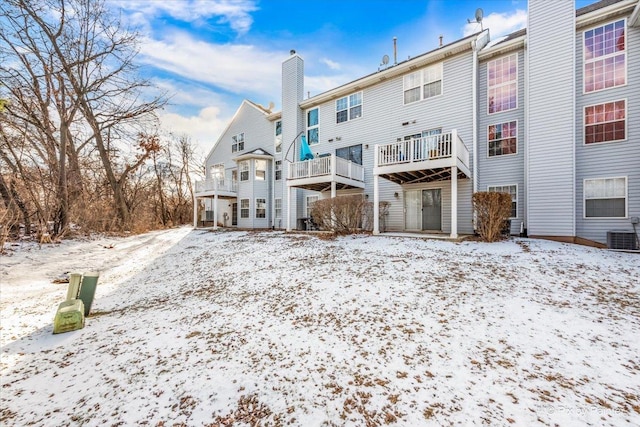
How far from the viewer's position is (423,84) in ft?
38.8

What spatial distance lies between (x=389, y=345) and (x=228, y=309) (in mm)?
2707

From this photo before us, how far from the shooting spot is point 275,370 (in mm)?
2727

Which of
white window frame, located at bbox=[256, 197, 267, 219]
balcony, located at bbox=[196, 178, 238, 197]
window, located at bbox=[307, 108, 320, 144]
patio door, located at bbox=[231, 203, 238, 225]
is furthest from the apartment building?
patio door, located at bbox=[231, 203, 238, 225]

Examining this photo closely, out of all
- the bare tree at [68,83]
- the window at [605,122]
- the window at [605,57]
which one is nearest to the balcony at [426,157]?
the window at [605,122]

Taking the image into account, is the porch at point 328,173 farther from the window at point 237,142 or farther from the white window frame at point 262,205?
the window at point 237,142

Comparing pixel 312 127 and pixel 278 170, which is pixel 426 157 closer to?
pixel 312 127

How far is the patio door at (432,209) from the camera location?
1145cm

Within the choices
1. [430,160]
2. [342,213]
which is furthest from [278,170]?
[430,160]

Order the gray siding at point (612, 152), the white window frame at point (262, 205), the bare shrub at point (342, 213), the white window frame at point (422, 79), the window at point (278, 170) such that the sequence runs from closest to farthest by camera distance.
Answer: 1. the gray siding at point (612, 152)
2. the bare shrub at point (342, 213)
3. the white window frame at point (422, 79)
4. the window at point (278, 170)
5. the white window frame at point (262, 205)

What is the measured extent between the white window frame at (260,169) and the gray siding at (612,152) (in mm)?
16096

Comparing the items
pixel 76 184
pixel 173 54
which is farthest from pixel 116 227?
pixel 173 54

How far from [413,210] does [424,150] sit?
3.60m

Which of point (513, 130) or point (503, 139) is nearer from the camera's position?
point (513, 130)

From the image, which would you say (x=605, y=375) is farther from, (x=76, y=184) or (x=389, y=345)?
(x=76, y=184)
